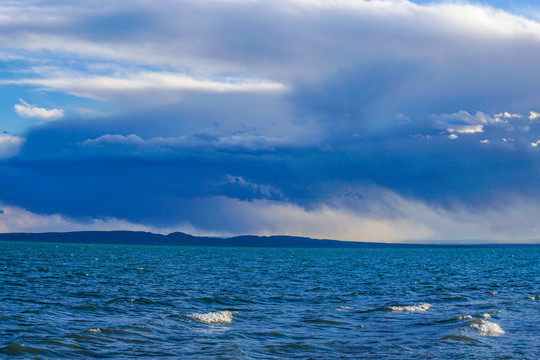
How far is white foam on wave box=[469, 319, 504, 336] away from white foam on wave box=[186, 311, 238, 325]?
14069mm

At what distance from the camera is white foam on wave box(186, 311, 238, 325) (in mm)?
31922

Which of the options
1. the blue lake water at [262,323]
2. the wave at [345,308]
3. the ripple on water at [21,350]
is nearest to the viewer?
the ripple on water at [21,350]

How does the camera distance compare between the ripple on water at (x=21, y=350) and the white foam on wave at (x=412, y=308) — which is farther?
the white foam on wave at (x=412, y=308)

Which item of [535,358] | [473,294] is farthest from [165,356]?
[473,294]

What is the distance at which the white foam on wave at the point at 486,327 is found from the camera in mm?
29312

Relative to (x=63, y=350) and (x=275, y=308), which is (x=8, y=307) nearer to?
(x=63, y=350)

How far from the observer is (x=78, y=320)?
1236 inches

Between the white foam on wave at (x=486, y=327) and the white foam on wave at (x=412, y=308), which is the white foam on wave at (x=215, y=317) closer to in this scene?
the white foam on wave at (x=412, y=308)

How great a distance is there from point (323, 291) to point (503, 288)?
20.8 metres

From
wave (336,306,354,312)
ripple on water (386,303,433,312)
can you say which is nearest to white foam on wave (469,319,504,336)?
ripple on water (386,303,433,312)

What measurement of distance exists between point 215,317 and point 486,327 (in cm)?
1571

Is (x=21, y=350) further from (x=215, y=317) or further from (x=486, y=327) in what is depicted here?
(x=486, y=327)

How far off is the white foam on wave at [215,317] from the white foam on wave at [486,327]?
1407 cm

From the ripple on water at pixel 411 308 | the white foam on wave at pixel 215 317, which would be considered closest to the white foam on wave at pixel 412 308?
the ripple on water at pixel 411 308
